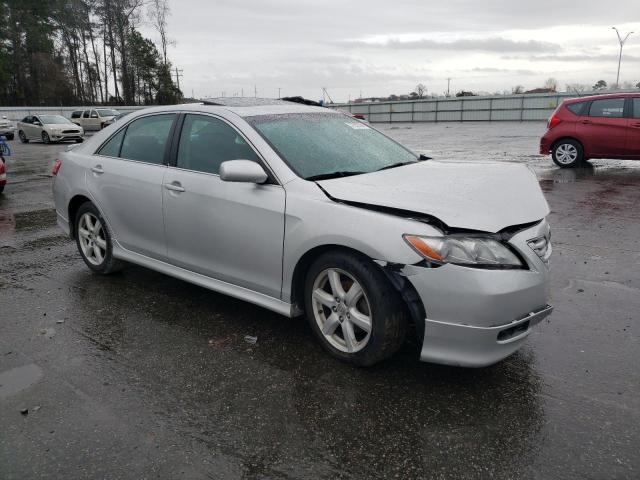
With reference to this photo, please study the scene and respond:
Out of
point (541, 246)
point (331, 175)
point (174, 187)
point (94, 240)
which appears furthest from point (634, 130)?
point (94, 240)

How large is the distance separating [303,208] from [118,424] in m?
1.62

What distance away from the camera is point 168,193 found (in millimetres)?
4285

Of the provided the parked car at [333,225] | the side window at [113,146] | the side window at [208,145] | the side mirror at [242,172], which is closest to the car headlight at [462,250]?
the parked car at [333,225]

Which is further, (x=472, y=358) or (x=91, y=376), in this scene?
(x=91, y=376)

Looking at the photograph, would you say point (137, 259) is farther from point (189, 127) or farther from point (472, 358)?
point (472, 358)

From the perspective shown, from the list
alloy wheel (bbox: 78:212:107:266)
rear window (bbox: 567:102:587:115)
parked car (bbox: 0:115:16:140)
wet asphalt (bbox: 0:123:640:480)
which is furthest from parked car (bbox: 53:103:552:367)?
parked car (bbox: 0:115:16:140)

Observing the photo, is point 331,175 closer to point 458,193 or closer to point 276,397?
point 458,193

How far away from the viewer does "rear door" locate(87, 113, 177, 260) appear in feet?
14.7

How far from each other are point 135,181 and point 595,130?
10.7 meters

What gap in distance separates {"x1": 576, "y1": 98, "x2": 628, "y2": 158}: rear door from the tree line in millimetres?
58174

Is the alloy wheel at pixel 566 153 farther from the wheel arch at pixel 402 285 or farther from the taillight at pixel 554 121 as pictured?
the wheel arch at pixel 402 285

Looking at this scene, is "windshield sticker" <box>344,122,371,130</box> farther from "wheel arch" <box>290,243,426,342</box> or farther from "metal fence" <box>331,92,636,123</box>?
"metal fence" <box>331,92,636,123</box>

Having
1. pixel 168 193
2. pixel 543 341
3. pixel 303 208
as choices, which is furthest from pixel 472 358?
pixel 168 193

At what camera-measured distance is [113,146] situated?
507 centimetres
